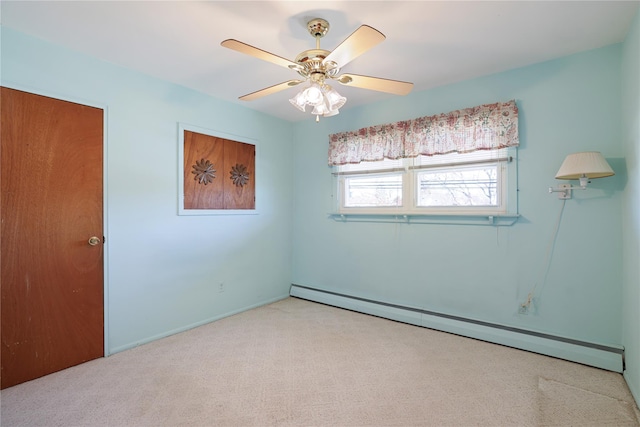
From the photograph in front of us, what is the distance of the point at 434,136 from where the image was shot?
304 centimetres

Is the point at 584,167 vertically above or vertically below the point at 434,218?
above

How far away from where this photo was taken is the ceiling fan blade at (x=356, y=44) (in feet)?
4.74

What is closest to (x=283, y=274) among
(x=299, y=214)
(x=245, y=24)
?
A: (x=299, y=214)

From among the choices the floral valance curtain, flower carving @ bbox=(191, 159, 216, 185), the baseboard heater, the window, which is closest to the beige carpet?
the baseboard heater

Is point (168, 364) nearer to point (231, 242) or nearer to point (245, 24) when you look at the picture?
point (231, 242)

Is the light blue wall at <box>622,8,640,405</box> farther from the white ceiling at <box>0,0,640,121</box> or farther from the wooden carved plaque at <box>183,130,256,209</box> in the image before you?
the wooden carved plaque at <box>183,130,256,209</box>

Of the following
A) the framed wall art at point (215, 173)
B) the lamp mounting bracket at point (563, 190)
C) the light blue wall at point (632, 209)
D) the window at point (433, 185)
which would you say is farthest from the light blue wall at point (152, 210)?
the light blue wall at point (632, 209)

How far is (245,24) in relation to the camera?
2012 mm

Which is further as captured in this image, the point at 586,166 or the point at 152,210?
the point at 152,210

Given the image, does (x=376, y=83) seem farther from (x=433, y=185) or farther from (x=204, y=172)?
(x=204, y=172)

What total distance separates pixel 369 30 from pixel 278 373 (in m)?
2.21

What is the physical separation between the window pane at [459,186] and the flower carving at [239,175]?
1.93 metres

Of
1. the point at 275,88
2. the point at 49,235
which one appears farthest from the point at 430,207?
the point at 49,235

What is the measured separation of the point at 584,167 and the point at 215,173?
3159 mm
